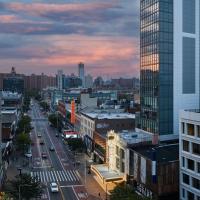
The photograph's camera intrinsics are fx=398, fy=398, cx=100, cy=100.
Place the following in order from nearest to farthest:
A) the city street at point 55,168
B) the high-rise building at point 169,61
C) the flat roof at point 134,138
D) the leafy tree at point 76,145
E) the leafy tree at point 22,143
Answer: the city street at point 55,168, the flat roof at point 134,138, the high-rise building at point 169,61, the leafy tree at point 76,145, the leafy tree at point 22,143

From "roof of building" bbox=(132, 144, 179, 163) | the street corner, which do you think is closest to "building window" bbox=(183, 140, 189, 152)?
"roof of building" bbox=(132, 144, 179, 163)

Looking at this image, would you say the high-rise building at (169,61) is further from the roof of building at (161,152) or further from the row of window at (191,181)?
the row of window at (191,181)

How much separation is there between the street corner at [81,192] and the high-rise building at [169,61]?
20.8 metres

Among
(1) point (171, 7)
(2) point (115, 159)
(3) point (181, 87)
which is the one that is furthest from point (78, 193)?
(1) point (171, 7)

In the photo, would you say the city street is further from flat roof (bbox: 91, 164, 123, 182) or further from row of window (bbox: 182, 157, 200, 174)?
row of window (bbox: 182, 157, 200, 174)

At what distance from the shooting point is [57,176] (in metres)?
85.6

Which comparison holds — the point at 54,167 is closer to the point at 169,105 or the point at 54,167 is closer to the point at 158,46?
the point at 169,105

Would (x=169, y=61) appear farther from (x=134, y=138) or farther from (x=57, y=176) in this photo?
(x=57, y=176)

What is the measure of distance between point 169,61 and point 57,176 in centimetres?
3483

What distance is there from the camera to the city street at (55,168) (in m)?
72.3

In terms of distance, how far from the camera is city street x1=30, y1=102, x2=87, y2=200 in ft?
237

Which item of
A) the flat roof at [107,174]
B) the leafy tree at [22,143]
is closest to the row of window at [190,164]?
the flat roof at [107,174]

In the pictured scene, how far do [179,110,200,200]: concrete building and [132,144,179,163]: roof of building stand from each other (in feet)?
10.3

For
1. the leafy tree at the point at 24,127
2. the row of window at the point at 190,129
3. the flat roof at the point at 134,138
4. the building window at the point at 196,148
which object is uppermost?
the row of window at the point at 190,129
